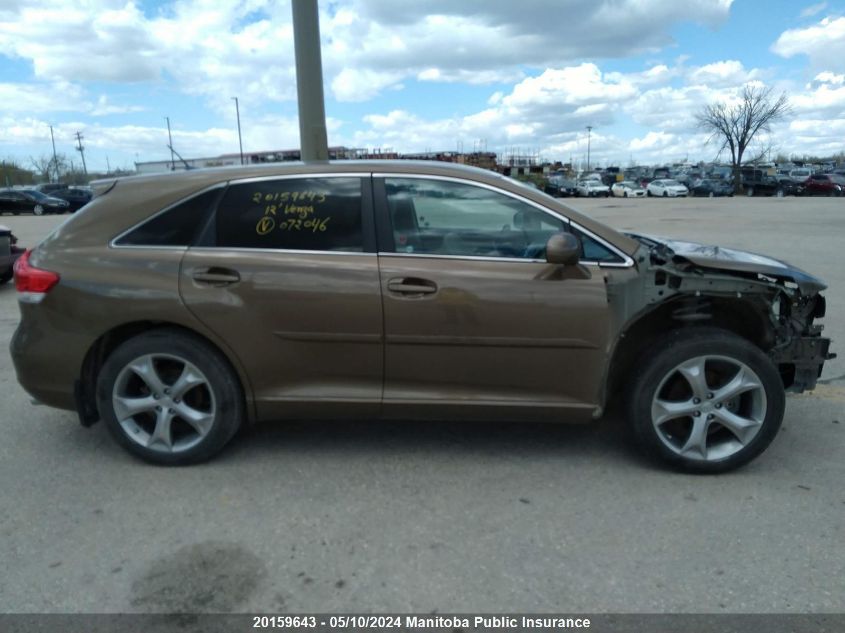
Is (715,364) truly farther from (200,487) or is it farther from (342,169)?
(200,487)

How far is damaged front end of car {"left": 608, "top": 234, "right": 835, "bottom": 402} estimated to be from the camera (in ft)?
11.6

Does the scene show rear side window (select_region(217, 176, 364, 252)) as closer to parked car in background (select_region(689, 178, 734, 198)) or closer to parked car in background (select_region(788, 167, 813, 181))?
parked car in background (select_region(689, 178, 734, 198))

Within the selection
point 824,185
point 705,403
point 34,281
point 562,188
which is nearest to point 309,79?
point 34,281

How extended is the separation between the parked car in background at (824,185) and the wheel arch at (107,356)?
46.2 meters

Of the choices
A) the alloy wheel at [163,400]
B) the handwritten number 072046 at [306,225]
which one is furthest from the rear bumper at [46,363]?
the handwritten number 072046 at [306,225]

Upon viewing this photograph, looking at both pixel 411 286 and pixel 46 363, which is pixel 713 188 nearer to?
pixel 411 286

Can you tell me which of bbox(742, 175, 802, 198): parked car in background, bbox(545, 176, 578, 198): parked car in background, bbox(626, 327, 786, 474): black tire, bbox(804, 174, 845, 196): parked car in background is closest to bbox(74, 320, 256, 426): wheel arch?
bbox(626, 327, 786, 474): black tire

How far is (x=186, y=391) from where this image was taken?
3.64 meters

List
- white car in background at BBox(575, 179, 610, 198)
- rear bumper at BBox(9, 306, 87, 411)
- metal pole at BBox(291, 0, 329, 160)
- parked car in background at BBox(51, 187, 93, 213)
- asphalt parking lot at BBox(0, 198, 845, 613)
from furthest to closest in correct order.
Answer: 1. white car in background at BBox(575, 179, 610, 198)
2. parked car in background at BBox(51, 187, 93, 213)
3. metal pole at BBox(291, 0, 329, 160)
4. rear bumper at BBox(9, 306, 87, 411)
5. asphalt parking lot at BBox(0, 198, 845, 613)

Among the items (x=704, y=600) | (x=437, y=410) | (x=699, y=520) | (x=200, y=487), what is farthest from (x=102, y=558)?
(x=699, y=520)

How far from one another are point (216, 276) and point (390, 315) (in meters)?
0.96

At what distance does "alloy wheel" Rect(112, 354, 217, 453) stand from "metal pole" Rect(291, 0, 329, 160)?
4532mm

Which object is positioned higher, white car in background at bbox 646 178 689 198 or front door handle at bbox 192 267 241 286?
front door handle at bbox 192 267 241 286

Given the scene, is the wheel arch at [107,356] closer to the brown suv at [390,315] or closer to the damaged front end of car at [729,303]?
the brown suv at [390,315]
